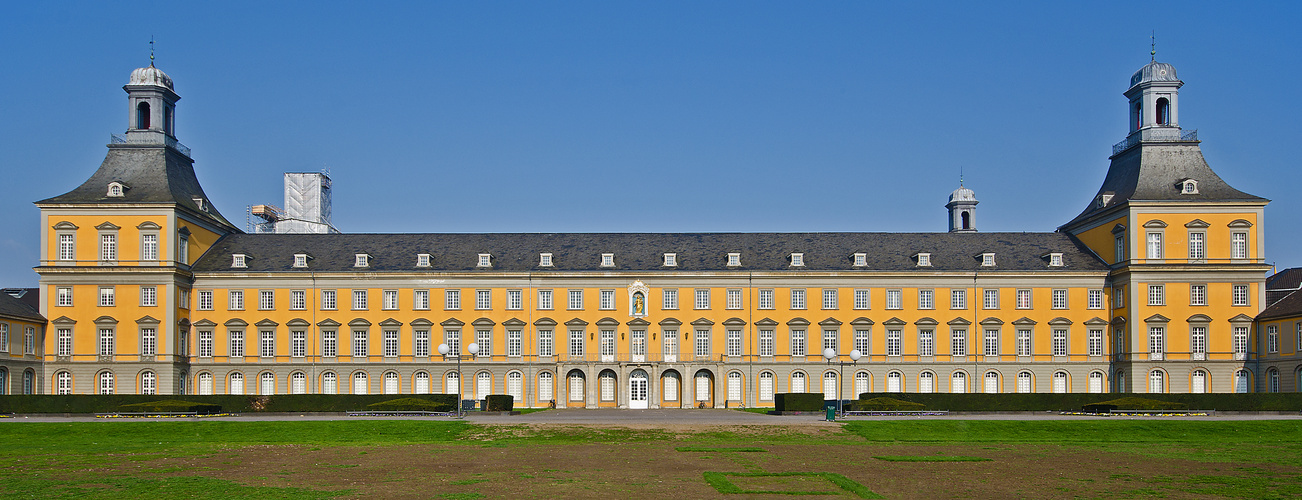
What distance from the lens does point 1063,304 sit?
79.2 m

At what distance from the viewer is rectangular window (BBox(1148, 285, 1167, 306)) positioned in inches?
3017

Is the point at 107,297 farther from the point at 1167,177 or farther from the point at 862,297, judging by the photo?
the point at 1167,177

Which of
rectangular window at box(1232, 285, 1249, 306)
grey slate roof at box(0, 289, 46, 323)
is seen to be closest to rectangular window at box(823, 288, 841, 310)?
rectangular window at box(1232, 285, 1249, 306)

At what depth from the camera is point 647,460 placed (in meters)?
38.3

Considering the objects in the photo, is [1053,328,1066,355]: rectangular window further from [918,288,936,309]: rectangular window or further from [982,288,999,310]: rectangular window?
[918,288,936,309]: rectangular window

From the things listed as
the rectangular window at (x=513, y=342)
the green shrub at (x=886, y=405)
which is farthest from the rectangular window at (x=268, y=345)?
the green shrub at (x=886, y=405)

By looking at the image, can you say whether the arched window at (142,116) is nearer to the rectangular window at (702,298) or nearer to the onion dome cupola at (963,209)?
the rectangular window at (702,298)

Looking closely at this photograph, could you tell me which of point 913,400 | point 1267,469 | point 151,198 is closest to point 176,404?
point 151,198

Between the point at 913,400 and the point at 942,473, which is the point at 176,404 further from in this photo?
the point at 942,473

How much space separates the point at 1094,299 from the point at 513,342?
1393 inches

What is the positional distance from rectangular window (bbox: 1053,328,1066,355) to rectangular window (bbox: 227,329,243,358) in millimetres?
49014

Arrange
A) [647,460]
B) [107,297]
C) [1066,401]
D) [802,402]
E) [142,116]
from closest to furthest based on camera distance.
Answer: [647,460]
[802,402]
[1066,401]
[107,297]
[142,116]

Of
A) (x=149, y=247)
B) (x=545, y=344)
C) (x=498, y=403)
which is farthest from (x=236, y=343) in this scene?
(x=498, y=403)

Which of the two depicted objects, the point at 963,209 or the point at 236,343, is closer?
the point at 236,343
